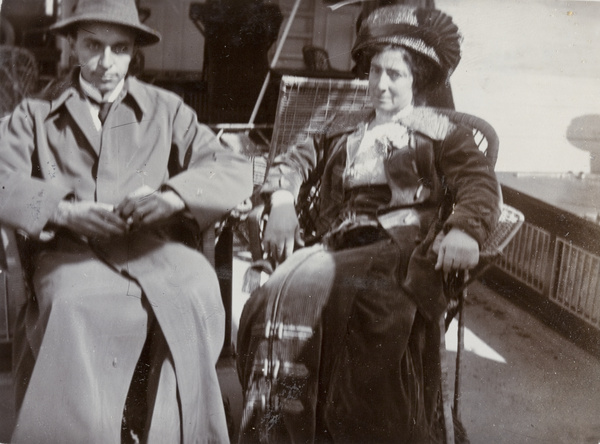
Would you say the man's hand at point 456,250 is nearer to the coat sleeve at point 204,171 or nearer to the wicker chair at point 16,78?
the coat sleeve at point 204,171

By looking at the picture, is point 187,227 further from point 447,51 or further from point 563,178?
point 563,178

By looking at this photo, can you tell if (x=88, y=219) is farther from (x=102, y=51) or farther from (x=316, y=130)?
(x=316, y=130)

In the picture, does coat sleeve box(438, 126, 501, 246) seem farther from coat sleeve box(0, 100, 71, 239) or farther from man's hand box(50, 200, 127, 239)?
coat sleeve box(0, 100, 71, 239)

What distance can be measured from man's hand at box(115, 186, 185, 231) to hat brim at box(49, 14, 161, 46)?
1.75 ft

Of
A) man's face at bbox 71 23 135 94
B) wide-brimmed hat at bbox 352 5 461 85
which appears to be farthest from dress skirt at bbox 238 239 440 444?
man's face at bbox 71 23 135 94

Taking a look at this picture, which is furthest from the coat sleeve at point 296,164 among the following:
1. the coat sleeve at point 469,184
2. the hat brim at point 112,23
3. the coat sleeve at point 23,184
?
the coat sleeve at point 23,184

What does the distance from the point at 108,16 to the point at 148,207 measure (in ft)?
2.18

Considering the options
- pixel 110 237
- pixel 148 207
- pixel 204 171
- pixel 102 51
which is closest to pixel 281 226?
pixel 204 171

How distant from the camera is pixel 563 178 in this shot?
8.04 feet

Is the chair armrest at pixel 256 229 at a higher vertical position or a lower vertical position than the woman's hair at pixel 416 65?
lower

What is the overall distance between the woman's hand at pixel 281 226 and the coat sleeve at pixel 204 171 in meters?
0.12

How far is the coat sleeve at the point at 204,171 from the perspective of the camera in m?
2.22

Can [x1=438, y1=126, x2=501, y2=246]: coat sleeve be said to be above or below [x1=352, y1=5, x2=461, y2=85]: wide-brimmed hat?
below

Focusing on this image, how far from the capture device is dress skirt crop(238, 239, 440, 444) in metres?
2.25
